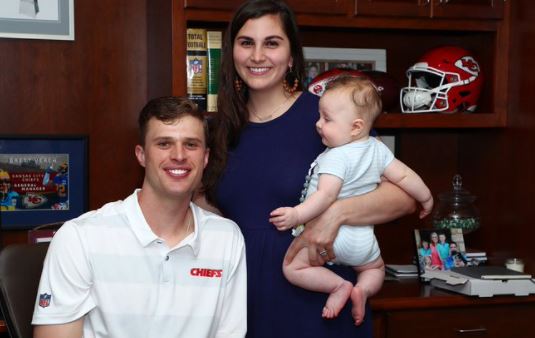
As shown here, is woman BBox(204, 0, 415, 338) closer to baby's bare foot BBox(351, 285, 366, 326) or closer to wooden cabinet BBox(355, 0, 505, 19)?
baby's bare foot BBox(351, 285, 366, 326)

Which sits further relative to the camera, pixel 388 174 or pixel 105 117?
pixel 105 117

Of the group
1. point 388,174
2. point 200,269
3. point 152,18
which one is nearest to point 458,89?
point 388,174

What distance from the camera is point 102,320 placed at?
6.04 feet

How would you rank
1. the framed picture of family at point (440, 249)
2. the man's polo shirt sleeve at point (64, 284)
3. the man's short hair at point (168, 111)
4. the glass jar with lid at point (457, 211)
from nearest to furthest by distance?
the man's polo shirt sleeve at point (64, 284) → the man's short hair at point (168, 111) → the framed picture of family at point (440, 249) → the glass jar with lid at point (457, 211)

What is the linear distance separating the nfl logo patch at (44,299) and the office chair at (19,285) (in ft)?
0.45

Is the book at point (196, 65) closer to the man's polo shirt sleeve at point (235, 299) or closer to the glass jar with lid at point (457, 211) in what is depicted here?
the man's polo shirt sleeve at point (235, 299)

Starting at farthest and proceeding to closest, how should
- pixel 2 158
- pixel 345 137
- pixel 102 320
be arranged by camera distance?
pixel 2 158 → pixel 345 137 → pixel 102 320

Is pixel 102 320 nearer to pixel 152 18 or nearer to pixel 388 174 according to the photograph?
pixel 388 174

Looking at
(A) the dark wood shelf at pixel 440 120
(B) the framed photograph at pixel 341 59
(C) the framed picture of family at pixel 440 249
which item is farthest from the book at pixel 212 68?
(C) the framed picture of family at pixel 440 249

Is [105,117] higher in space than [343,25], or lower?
lower

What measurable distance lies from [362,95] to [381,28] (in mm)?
819

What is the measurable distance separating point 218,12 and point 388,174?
87cm

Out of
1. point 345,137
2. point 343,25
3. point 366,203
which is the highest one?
point 343,25

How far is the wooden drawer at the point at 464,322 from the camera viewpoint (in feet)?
8.55
